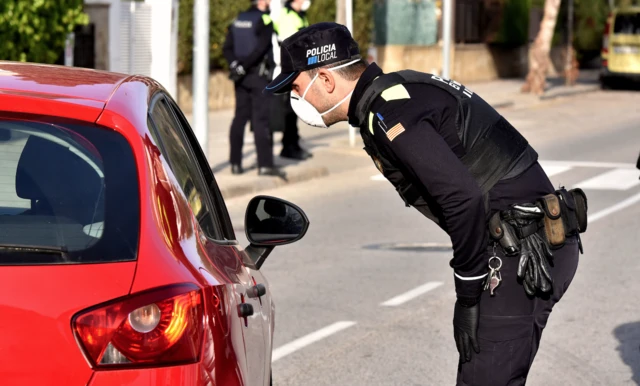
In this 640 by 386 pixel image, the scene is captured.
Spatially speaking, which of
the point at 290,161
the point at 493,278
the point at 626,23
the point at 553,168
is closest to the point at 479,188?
the point at 493,278

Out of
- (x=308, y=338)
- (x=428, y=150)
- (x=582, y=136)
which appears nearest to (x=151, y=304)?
(x=428, y=150)

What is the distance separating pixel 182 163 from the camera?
3.63 m

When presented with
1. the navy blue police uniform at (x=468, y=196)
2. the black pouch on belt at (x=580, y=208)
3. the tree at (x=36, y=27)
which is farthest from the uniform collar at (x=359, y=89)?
the tree at (x=36, y=27)

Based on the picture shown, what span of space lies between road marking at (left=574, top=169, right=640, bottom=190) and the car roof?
10.7 m

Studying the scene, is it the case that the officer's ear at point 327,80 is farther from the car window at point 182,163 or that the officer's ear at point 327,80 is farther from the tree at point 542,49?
the tree at point 542,49

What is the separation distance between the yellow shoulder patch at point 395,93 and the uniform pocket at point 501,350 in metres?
0.72

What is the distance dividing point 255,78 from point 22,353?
11493 millimetres

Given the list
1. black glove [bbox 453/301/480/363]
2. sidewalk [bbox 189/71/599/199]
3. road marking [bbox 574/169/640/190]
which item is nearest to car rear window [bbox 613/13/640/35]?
sidewalk [bbox 189/71/599/199]

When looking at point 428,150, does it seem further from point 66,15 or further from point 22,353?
point 66,15

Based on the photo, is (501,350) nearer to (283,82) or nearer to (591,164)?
(283,82)

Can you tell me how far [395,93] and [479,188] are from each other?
377 mm

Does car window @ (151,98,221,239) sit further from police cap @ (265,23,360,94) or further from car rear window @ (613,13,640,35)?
car rear window @ (613,13,640,35)

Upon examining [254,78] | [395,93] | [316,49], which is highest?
[316,49]

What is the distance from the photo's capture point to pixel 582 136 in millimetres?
20297
